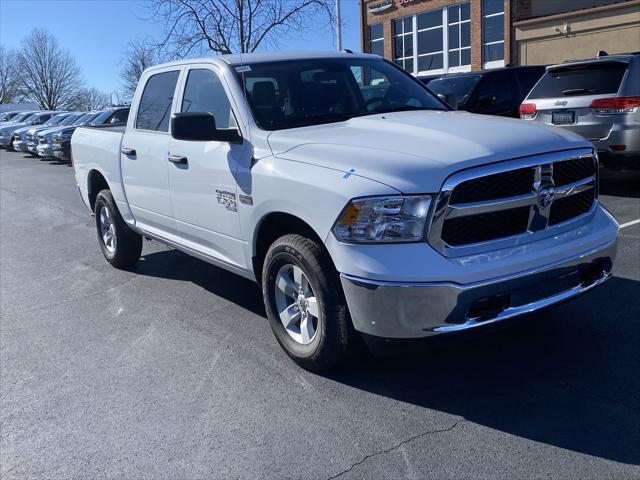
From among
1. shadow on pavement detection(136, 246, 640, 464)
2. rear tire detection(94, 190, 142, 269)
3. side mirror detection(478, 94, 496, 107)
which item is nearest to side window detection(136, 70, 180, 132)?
rear tire detection(94, 190, 142, 269)

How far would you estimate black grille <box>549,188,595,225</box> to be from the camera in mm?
3807

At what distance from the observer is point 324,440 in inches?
133

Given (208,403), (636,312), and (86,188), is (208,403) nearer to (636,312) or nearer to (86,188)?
(636,312)

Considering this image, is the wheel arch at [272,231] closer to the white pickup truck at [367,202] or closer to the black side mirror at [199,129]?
the white pickup truck at [367,202]

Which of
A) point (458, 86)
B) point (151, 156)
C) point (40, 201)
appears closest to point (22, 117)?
point (40, 201)

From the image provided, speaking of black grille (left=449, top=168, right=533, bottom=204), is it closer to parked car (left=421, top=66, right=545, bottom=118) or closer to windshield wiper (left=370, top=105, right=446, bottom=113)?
windshield wiper (left=370, top=105, right=446, bottom=113)

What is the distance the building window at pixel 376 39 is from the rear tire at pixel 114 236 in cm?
3032

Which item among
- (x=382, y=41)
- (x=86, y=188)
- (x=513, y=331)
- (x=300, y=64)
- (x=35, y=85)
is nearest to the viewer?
(x=513, y=331)

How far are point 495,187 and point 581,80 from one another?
261 inches

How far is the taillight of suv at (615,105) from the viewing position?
8.65 meters

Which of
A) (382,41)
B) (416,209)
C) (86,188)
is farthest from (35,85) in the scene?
(416,209)

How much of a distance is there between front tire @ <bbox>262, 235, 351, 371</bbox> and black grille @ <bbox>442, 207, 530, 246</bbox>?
698 mm

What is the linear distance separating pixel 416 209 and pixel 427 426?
112 cm

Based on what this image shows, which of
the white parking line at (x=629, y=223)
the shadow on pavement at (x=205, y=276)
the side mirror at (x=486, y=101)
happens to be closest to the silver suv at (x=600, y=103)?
the white parking line at (x=629, y=223)
